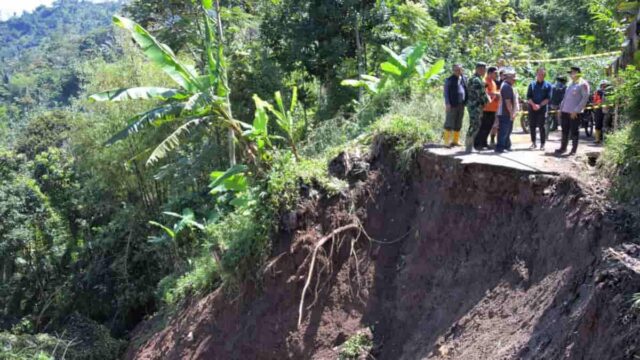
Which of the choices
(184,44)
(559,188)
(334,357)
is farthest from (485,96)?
A: (184,44)

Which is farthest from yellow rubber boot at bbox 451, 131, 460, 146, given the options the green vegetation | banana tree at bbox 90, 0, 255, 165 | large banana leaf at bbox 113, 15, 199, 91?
large banana leaf at bbox 113, 15, 199, 91

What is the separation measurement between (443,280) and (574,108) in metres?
3.03

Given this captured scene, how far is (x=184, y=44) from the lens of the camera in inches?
760

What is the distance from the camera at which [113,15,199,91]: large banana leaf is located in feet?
33.3

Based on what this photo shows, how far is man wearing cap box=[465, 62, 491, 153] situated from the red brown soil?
551 millimetres

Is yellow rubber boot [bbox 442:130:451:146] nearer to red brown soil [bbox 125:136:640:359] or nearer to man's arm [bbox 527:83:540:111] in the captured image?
red brown soil [bbox 125:136:640:359]

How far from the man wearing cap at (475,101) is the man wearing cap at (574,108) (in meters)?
1.14

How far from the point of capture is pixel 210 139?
18547mm

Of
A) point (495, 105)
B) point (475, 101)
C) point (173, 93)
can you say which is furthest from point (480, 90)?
point (173, 93)

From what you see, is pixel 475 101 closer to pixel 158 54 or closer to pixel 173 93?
pixel 173 93

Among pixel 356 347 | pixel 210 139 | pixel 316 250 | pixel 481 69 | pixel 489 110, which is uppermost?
pixel 481 69

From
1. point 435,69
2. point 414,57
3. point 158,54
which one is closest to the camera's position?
point 158,54

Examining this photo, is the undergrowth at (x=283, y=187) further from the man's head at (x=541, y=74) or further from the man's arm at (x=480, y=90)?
the man's head at (x=541, y=74)

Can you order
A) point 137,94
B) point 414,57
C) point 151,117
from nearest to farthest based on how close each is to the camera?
point 137,94 → point 151,117 → point 414,57
